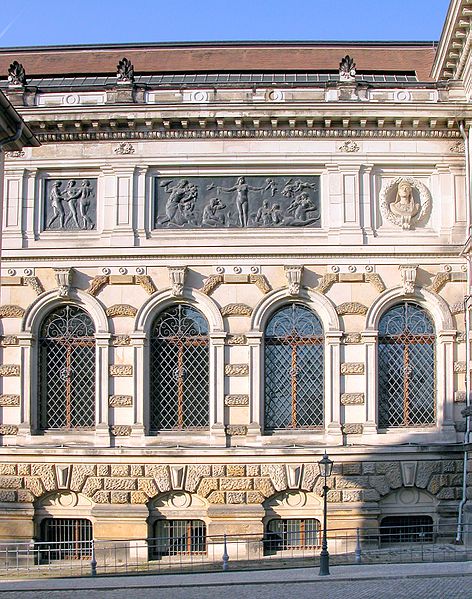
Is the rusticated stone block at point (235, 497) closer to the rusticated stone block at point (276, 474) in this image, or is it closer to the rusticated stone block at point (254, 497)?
the rusticated stone block at point (254, 497)

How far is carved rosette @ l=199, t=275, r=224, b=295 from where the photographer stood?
29.2 meters

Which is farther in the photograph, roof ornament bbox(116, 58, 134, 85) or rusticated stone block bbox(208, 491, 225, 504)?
roof ornament bbox(116, 58, 134, 85)

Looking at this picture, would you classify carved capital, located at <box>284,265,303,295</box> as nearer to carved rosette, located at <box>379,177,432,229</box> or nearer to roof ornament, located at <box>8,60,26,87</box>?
carved rosette, located at <box>379,177,432,229</box>

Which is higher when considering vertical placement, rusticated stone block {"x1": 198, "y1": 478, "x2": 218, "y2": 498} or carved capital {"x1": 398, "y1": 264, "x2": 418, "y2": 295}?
carved capital {"x1": 398, "y1": 264, "x2": 418, "y2": 295}

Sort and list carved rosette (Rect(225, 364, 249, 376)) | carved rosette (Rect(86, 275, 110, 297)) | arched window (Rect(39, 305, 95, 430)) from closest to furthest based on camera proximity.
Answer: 1. carved rosette (Rect(225, 364, 249, 376))
2. carved rosette (Rect(86, 275, 110, 297))
3. arched window (Rect(39, 305, 95, 430))

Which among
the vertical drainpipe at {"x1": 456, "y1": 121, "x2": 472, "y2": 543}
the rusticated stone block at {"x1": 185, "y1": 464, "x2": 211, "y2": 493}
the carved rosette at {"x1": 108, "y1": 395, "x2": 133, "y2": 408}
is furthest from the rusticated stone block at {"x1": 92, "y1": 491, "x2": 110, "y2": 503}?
the vertical drainpipe at {"x1": 456, "y1": 121, "x2": 472, "y2": 543}

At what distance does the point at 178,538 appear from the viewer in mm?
28391

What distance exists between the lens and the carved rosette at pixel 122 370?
2898 centimetres

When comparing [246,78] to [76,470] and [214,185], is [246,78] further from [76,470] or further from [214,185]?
[76,470]

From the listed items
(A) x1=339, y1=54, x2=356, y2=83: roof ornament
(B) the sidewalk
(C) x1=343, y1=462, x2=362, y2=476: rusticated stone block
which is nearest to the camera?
(B) the sidewalk

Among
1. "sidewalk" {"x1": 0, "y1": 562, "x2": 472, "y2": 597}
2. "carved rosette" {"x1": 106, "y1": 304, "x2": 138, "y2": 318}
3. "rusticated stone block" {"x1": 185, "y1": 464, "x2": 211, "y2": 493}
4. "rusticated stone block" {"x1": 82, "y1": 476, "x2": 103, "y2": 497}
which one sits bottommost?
"sidewalk" {"x1": 0, "y1": 562, "x2": 472, "y2": 597}

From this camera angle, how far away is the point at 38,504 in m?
28.8

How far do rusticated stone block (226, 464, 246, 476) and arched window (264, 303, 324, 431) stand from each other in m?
1.35

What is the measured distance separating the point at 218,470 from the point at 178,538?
2.05m
